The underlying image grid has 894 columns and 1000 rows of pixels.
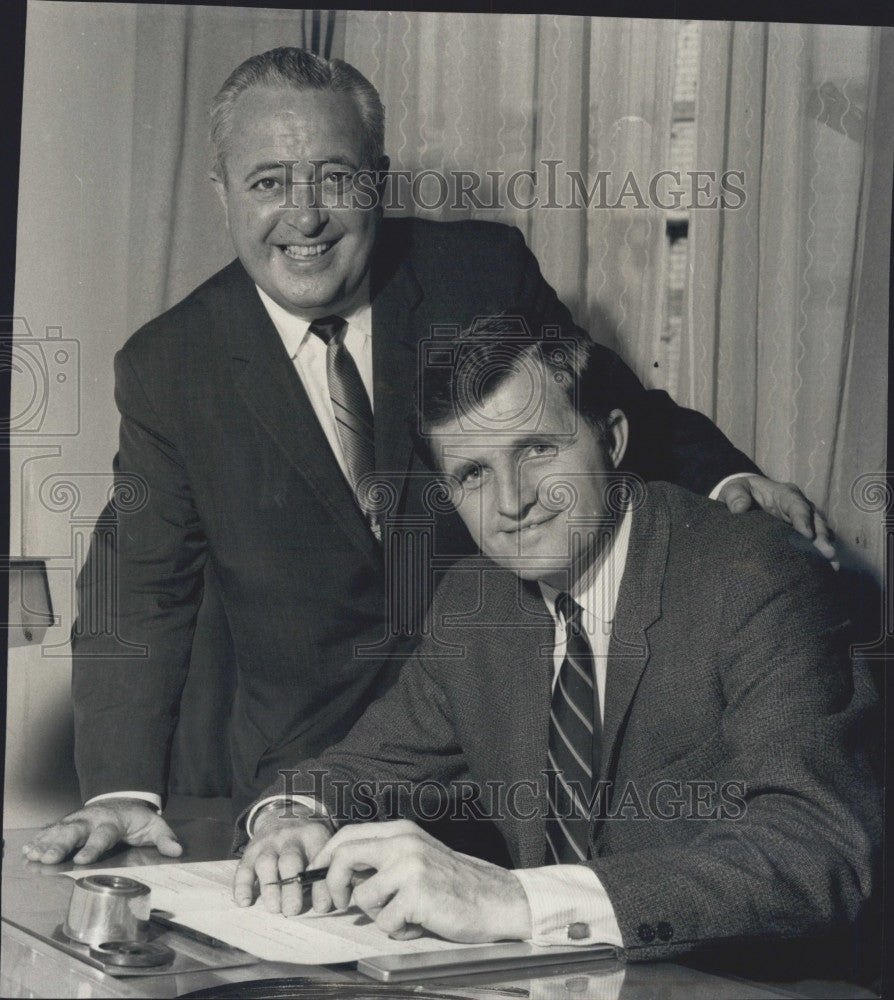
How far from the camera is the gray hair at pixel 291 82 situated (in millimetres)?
2609

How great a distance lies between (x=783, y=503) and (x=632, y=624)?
42cm

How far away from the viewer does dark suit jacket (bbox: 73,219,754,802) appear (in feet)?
8.66

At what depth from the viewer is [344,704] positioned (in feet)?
8.69

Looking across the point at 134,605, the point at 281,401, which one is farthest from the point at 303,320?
the point at 134,605

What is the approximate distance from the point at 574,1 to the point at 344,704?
4.85ft

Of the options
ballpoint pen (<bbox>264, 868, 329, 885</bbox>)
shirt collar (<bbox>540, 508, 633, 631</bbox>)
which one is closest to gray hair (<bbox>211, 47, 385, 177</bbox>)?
shirt collar (<bbox>540, 508, 633, 631</bbox>)

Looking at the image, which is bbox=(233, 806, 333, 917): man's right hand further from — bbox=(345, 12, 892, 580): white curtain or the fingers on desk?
bbox=(345, 12, 892, 580): white curtain

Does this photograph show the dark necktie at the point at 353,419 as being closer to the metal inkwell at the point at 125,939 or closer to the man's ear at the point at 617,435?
the man's ear at the point at 617,435

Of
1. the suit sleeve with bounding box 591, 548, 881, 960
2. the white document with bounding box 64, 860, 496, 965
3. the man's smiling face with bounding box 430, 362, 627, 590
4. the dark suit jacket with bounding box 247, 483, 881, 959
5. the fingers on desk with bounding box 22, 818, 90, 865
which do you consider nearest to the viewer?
the white document with bounding box 64, 860, 496, 965

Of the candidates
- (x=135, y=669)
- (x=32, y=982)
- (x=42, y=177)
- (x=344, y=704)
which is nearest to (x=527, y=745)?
(x=344, y=704)

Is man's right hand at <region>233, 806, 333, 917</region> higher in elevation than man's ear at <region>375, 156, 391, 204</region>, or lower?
lower
